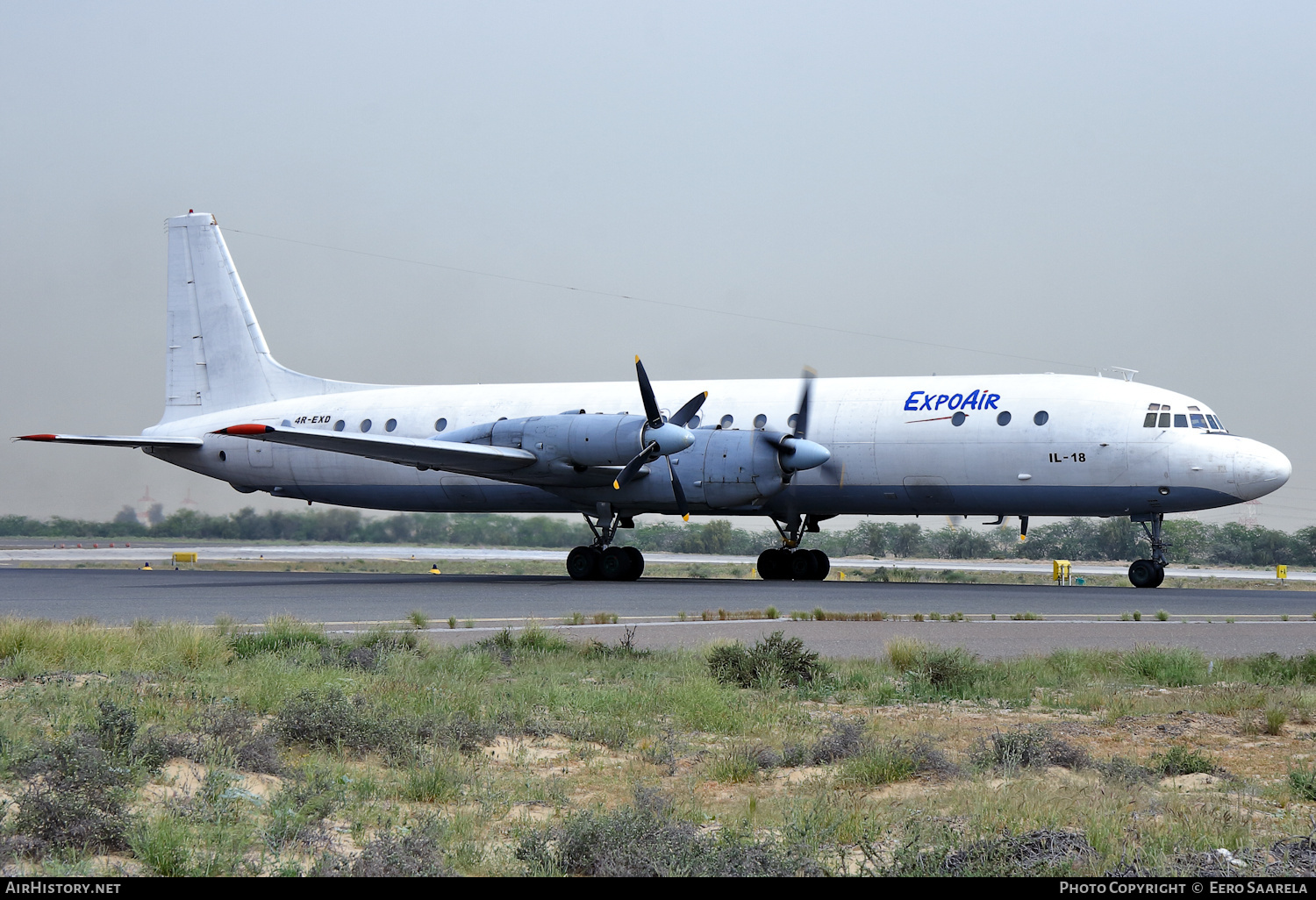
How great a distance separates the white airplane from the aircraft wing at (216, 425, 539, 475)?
0.20 feet

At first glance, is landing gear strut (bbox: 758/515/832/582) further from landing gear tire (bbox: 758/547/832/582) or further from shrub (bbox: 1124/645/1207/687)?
shrub (bbox: 1124/645/1207/687)

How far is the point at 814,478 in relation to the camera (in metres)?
28.1

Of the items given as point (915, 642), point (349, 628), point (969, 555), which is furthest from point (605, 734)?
point (969, 555)

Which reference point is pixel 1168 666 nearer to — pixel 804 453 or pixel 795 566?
pixel 804 453

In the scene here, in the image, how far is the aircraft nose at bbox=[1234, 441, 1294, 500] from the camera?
82.0 ft

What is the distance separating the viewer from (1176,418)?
2573 cm

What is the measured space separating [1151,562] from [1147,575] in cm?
39

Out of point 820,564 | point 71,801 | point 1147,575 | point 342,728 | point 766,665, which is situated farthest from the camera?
point 820,564

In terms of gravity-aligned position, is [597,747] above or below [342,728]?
below

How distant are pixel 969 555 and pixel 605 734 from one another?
64.0 meters

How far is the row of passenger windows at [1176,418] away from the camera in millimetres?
25641

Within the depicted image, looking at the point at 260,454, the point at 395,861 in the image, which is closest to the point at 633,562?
the point at 260,454

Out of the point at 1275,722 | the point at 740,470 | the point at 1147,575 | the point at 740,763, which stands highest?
the point at 740,470

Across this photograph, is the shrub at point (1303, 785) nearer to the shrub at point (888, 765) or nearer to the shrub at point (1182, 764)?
the shrub at point (1182, 764)
